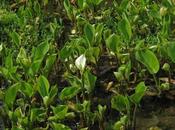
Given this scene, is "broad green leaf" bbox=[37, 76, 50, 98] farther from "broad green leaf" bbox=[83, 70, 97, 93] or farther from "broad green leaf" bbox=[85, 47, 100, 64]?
"broad green leaf" bbox=[85, 47, 100, 64]

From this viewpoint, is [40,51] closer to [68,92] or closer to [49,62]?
[49,62]

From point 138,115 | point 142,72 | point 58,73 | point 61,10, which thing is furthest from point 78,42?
point 61,10

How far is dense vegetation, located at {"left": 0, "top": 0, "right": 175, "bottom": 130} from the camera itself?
11.7 feet

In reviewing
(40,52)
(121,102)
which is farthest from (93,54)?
(121,102)

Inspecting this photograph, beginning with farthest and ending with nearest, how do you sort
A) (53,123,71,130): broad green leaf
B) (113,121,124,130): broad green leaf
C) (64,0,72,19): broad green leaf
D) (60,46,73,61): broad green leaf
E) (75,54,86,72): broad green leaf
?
(64,0,72,19): broad green leaf < (60,46,73,61): broad green leaf < (75,54,86,72): broad green leaf < (113,121,124,130): broad green leaf < (53,123,71,130): broad green leaf

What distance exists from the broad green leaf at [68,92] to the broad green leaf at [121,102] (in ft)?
1.05

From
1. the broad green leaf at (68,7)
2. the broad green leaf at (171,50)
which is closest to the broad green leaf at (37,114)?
the broad green leaf at (171,50)

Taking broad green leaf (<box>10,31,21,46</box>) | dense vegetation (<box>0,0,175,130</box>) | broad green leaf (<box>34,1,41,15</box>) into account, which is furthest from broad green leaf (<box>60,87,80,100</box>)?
broad green leaf (<box>34,1,41,15</box>)

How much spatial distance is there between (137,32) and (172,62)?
0.77 m

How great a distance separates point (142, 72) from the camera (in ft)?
13.5

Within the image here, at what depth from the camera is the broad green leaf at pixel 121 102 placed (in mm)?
3434

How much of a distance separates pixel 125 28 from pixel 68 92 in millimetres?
929

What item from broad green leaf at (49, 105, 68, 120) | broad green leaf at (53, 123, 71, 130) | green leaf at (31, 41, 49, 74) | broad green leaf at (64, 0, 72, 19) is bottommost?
broad green leaf at (53, 123, 71, 130)

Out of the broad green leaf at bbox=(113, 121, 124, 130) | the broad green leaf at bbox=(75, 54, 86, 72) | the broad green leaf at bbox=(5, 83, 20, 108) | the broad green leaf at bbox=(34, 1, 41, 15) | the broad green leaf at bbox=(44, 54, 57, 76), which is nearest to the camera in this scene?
the broad green leaf at bbox=(113, 121, 124, 130)
